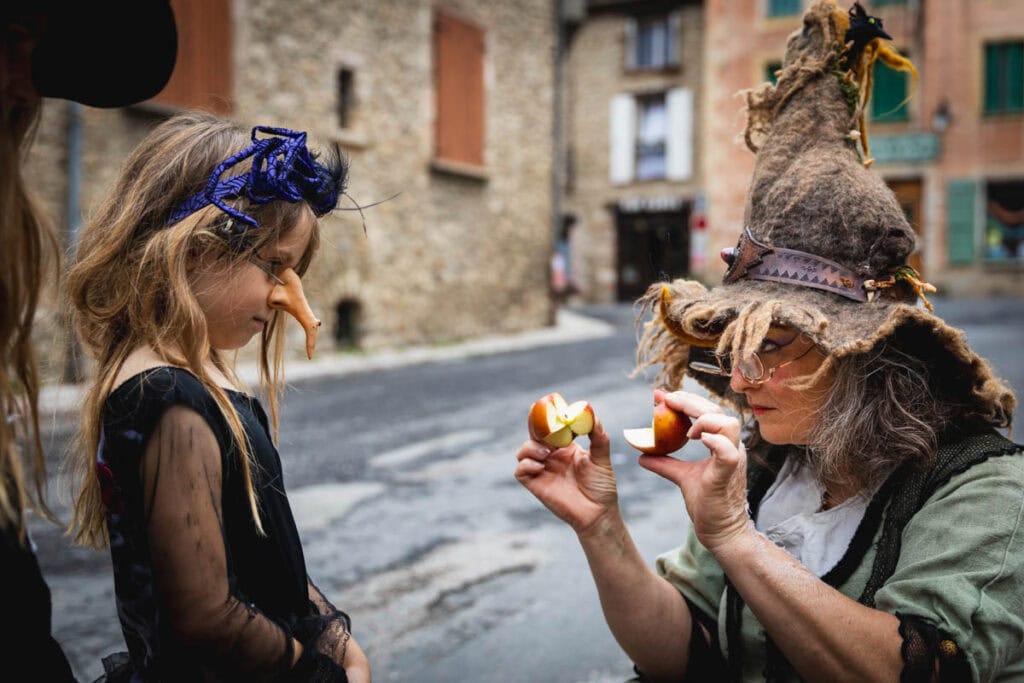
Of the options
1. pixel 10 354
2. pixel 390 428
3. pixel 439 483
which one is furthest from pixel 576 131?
pixel 10 354

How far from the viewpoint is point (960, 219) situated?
22.2 meters

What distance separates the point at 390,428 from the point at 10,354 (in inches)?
255

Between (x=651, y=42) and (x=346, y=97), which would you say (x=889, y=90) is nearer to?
(x=651, y=42)

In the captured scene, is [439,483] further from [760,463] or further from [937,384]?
[937,384]

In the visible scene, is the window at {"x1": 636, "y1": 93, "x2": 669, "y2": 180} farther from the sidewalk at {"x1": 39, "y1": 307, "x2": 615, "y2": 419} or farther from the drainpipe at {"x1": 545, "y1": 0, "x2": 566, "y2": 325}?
the drainpipe at {"x1": 545, "y1": 0, "x2": 566, "y2": 325}

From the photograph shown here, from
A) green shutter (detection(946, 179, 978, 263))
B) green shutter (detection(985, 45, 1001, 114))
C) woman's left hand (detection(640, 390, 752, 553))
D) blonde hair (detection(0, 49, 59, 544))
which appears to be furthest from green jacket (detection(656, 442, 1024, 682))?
green shutter (detection(985, 45, 1001, 114))

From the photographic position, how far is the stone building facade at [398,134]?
34.2ft

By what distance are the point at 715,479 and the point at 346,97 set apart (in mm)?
12450

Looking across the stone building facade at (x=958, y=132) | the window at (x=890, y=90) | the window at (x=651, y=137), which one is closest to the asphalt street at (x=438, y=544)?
the stone building facade at (x=958, y=132)

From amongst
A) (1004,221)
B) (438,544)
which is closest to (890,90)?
(1004,221)

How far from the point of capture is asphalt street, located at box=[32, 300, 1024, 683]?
134 inches

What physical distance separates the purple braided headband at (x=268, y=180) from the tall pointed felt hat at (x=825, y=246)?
Result: 0.74m

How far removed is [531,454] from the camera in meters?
1.81

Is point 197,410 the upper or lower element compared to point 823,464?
upper
